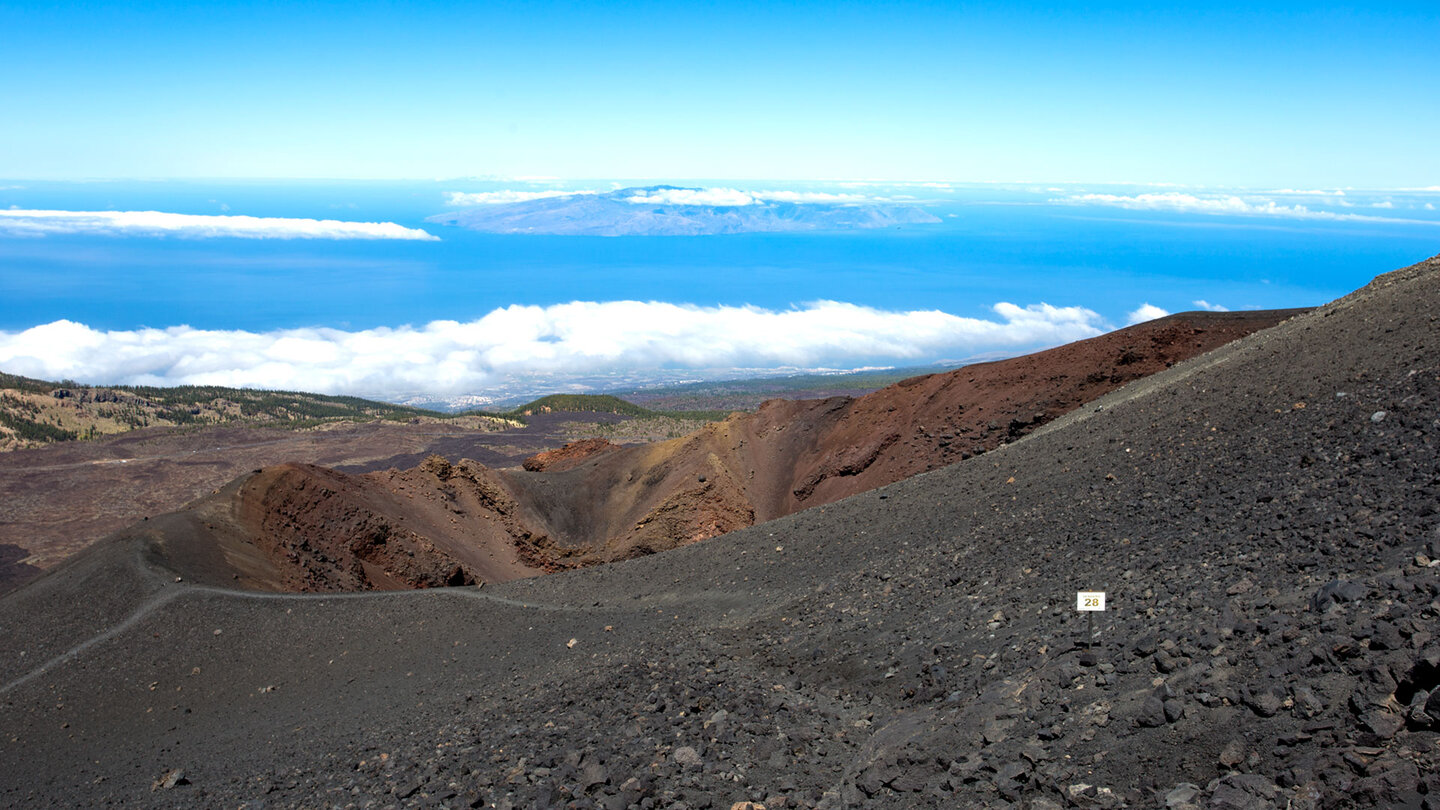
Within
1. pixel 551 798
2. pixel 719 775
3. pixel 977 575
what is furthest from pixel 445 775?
pixel 977 575

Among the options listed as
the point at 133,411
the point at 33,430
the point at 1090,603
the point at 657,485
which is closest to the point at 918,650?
the point at 1090,603

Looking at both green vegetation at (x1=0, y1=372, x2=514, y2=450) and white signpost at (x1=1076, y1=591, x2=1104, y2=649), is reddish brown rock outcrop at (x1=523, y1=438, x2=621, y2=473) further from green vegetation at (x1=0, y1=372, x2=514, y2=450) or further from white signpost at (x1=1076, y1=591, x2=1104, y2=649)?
green vegetation at (x1=0, y1=372, x2=514, y2=450)

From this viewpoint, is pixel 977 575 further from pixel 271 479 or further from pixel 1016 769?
pixel 271 479

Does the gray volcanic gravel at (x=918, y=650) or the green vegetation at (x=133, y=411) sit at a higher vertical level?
the gray volcanic gravel at (x=918, y=650)

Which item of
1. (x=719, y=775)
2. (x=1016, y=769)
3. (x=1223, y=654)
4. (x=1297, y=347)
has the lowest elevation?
(x=719, y=775)

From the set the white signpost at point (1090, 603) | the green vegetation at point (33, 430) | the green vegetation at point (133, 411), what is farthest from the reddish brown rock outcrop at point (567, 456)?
the green vegetation at point (33, 430)

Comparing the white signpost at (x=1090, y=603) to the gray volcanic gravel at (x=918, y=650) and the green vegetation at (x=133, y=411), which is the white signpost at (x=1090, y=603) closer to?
the gray volcanic gravel at (x=918, y=650)
